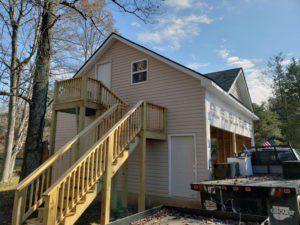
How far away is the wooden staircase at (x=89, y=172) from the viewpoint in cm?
399

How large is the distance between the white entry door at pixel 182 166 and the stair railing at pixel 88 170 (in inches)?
82.1

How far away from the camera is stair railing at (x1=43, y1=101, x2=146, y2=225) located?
3625mm

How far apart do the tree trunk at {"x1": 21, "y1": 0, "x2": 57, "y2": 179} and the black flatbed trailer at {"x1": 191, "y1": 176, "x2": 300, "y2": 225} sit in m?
5.21

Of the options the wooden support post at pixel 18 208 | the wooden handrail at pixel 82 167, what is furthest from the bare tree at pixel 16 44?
the wooden support post at pixel 18 208

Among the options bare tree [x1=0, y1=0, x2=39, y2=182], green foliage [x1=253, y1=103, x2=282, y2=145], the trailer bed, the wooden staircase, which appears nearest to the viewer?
the wooden staircase

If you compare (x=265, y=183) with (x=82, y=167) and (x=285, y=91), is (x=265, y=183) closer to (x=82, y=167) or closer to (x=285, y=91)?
(x=82, y=167)

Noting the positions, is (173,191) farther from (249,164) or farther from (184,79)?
(184,79)

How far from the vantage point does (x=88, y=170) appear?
4586 millimetres

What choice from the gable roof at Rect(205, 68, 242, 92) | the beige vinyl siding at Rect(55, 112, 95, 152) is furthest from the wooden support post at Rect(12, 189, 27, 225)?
the gable roof at Rect(205, 68, 242, 92)

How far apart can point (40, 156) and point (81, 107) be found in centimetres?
218

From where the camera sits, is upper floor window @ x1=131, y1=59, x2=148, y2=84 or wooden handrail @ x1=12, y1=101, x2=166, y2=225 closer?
wooden handrail @ x1=12, y1=101, x2=166, y2=225

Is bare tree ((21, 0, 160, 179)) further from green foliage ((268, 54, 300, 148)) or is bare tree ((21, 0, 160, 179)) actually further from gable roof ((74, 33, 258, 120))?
green foliage ((268, 54, 300, 148))

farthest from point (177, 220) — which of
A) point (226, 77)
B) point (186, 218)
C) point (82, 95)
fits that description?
point (226, 77)

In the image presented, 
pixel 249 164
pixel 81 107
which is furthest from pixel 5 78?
pixel 249 164
